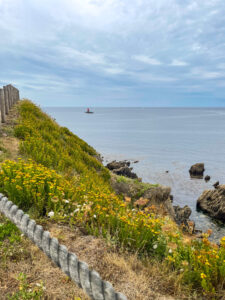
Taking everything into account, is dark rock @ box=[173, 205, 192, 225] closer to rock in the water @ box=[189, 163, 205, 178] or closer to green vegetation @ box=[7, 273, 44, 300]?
rock in the water @ box=[189, 163, 205, 178]

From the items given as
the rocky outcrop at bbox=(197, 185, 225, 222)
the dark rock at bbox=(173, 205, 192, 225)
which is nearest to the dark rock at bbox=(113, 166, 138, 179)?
the rocky outcrop at bbox=(197, 185, 225, 222)

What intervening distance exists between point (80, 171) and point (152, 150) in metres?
40.0

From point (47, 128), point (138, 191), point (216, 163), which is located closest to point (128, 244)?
point (138, 191)

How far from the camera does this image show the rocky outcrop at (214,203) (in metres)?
18.8

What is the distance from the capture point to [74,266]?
274 centimetres

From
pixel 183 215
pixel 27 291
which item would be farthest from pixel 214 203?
pixel 27 291

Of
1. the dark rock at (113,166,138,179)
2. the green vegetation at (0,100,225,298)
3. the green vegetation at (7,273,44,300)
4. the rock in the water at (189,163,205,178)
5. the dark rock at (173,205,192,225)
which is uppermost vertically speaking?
the green vegetation at (0,100,225,298)

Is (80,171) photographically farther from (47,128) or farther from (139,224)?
(139,224)

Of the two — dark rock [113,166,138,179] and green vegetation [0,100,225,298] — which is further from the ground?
green vegetation [0,100,225,298]

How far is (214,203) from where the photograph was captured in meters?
20.0

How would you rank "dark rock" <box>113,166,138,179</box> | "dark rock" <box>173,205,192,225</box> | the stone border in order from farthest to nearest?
"dark rock" <box>113,166,138,179</box>, "dark rock" <box>173,205,192,225</box>, the stone border

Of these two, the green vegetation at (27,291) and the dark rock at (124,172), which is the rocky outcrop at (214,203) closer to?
the dark rock at (124,172)

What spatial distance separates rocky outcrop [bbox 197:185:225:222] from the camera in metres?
18.8

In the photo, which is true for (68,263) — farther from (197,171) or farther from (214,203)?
(197,171)
